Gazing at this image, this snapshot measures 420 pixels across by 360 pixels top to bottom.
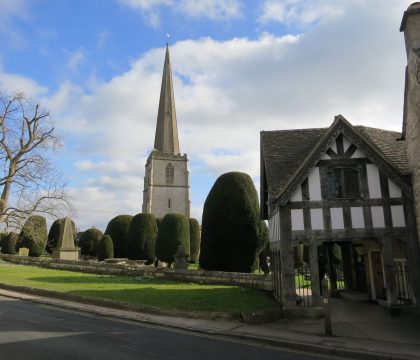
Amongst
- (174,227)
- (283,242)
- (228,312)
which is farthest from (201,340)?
(174,227)

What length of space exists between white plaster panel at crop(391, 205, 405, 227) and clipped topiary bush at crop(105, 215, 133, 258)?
31711 millimetres

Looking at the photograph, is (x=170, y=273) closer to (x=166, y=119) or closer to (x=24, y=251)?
(x=24, y=251)

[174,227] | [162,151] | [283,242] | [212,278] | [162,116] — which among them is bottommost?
[212,278]

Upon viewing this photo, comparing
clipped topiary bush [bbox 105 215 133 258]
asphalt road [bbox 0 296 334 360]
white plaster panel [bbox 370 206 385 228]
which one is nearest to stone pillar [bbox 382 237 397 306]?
white plaster panel [bbox 370 206 385 228]

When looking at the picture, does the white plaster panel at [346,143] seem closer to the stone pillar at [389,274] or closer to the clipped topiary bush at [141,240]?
the stone pillar at [389,274]

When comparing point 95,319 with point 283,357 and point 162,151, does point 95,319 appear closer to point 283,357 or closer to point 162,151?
point 283,357

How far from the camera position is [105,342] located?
8.33 metres

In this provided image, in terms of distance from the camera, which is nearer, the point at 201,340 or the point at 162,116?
the point at 201,340

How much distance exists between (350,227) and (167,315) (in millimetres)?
6915

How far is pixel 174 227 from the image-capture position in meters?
33.0

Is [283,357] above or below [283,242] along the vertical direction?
below

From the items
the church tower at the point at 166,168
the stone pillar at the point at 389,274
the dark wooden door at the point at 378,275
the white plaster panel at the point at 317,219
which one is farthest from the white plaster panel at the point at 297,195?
the church tower at the point at 166,168

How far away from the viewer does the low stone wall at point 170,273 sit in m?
17.6

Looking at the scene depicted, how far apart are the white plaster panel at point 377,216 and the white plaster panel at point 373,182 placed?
1.29ft
